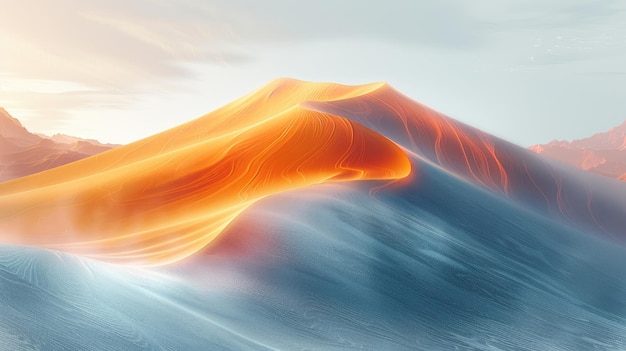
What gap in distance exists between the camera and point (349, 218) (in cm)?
1509

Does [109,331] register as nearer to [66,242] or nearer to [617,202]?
[66,242]

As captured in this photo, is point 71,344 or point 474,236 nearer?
point 71,344

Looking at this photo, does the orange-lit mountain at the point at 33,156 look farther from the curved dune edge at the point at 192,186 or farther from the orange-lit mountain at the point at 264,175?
the curved dune edge at the point at 192,186

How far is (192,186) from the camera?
21406 mm

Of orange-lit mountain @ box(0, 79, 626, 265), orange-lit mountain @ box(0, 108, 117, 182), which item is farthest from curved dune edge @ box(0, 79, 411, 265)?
orange-lit mountain @ box(0, 108, 117, 182)

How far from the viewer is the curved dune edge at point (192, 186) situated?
1669 cm

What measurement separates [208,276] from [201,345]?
11.7 feet

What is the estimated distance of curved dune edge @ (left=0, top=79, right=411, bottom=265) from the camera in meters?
16.7

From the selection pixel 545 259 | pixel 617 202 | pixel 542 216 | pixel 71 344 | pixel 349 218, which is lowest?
pixel 71 344

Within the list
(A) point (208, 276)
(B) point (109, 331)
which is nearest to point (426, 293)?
(A) point (208, 276)

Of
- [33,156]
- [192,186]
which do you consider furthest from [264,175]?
[33,156]

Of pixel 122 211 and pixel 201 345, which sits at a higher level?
pixel 122 211

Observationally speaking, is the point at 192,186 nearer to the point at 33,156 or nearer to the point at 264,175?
the point at 264,175

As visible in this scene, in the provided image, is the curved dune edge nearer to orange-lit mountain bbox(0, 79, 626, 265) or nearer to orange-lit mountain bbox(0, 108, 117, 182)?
orange-lit mountain bbox(0, 79, 626, 265)
